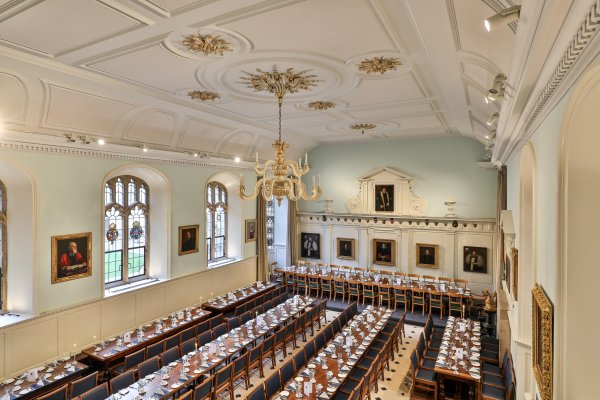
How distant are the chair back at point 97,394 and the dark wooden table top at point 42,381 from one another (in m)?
1.43

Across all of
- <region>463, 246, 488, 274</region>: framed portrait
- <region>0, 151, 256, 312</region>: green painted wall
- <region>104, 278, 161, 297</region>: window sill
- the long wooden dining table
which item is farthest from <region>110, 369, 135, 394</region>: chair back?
<region>463, 246, 488, 274</region>: framed portrait

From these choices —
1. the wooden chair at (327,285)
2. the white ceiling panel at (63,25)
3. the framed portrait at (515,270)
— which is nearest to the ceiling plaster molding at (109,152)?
the white ceiling panel at (63,25)

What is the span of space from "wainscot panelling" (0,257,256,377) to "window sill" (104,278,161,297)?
0.15 m

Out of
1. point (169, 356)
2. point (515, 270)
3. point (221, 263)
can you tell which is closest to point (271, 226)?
point (221, 263)

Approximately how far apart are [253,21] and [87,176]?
6.96 m

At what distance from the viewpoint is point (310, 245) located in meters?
17.4

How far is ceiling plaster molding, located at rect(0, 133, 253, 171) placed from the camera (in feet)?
25.4

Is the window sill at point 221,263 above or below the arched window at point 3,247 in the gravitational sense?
below

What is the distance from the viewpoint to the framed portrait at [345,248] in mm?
16281

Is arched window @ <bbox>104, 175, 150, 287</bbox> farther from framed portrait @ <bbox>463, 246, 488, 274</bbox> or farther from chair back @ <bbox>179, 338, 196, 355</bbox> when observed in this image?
framed portrait @ <bbox>463, 246, 488, 274</bbox>

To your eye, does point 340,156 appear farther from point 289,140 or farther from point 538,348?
point 538,348

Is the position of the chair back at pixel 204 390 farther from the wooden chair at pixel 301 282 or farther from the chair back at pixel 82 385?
the wooden chair at pixel 301 282

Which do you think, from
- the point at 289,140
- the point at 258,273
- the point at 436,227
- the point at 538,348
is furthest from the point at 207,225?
the point at 538,348

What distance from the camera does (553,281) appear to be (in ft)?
11.3
